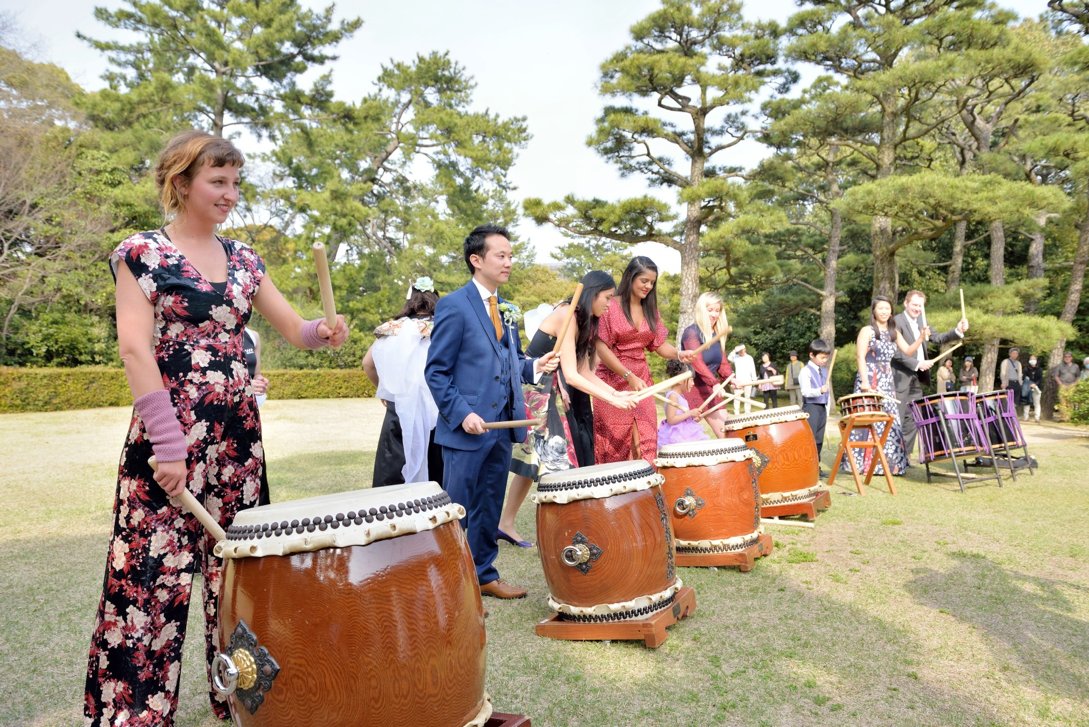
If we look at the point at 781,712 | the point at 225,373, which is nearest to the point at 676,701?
the point at 781,712

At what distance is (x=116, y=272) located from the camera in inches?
Result: 76.2

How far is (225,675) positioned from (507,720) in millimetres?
752

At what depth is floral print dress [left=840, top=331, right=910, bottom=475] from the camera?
6.66m

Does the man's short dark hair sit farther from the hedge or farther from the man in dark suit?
the hedge

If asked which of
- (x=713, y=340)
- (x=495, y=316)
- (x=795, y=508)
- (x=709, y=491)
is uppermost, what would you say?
(x=495, y=316)

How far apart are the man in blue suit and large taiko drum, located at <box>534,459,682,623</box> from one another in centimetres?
44

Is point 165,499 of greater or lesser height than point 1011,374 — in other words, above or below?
above

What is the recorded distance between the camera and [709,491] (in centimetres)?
381

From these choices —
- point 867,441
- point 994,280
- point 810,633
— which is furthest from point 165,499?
point 994,280

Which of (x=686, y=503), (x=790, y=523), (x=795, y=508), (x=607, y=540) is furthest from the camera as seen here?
(x=795, y=508)

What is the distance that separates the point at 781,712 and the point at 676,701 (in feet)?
1.09

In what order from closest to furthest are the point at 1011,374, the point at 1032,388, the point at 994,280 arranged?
the point at 1032,388 < the point at 1011,374 < the point at 994,280

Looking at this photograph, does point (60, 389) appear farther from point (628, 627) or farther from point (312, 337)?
point (628, 627)

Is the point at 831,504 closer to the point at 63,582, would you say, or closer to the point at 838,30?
the point at 63,582
